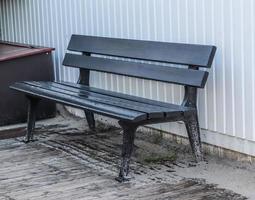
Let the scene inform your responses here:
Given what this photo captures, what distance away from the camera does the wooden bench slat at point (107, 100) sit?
5094 mm

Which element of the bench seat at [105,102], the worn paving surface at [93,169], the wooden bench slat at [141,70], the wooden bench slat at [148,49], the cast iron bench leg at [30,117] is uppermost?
the wooden bench slat at [148,49]

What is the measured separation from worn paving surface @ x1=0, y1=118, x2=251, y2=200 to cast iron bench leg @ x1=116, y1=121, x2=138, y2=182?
81 millimetres

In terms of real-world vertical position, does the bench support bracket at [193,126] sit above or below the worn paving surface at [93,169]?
above

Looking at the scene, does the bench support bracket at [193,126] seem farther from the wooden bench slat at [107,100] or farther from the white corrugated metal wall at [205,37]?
the wooden bench slat at [107,100]

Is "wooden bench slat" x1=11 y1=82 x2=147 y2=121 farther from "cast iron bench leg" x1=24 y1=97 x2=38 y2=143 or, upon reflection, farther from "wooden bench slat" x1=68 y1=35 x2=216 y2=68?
"wooden bench slat" x1=68 y1=35 x2=216 y2=68

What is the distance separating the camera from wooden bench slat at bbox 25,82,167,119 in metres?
5.09

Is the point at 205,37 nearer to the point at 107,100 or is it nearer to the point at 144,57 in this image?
the point at 144,57

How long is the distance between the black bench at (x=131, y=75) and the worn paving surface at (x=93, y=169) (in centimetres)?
22

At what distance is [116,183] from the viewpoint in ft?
16.8

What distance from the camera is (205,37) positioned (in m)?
5.66

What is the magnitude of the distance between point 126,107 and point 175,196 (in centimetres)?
90

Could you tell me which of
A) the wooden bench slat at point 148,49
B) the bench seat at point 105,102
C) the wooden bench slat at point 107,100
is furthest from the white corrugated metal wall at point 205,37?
the wooden bench slat at point 107,100

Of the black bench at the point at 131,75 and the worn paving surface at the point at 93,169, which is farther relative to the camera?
the black bench at the point at 131,75

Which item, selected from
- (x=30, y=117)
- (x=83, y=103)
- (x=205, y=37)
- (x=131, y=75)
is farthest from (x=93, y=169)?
(x=205, y=37)
